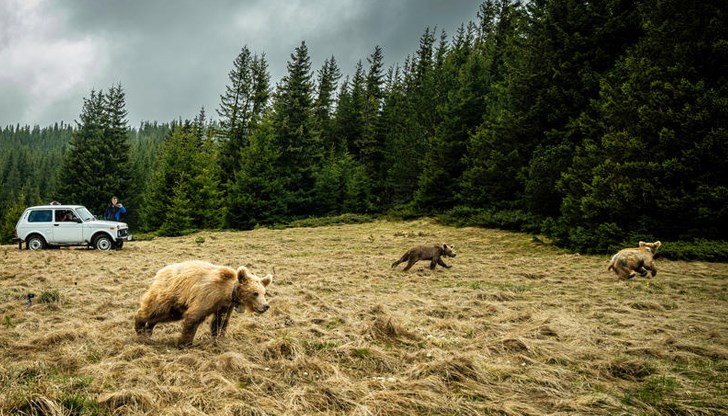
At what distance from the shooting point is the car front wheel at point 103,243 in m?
16.9

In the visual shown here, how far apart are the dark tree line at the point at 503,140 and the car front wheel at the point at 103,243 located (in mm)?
16003

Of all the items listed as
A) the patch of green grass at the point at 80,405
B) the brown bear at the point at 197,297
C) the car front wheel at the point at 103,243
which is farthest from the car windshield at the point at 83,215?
the patch of green grass at the point at 80,405

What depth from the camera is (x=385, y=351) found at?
494 centimetres

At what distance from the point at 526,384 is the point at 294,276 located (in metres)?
8.31

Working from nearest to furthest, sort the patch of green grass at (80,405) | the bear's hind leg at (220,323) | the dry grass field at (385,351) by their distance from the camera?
the patch of green grass at (80,405) < the dry grass field at (385,351) < the bear's hind leg at (220,323)

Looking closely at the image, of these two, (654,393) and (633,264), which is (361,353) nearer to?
(654,393)

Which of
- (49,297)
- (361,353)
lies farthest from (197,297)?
(49,297)

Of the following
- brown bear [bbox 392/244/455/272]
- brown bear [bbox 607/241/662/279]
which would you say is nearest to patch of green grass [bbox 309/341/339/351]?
brown bear [bbox 392/244/455/272]

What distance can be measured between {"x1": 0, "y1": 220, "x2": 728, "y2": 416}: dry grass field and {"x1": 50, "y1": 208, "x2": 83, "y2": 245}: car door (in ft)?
22.6

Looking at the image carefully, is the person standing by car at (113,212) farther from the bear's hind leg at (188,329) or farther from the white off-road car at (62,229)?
the bear's hind leg at (188,329)

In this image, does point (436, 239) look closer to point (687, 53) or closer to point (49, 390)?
point (687, 53)

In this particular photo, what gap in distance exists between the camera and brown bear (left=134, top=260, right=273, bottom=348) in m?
4.91

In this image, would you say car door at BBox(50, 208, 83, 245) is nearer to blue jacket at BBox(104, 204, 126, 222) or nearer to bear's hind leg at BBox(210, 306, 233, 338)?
blue jacket at BBox(104, 204, 126, 222)

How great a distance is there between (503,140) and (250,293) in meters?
24.0
